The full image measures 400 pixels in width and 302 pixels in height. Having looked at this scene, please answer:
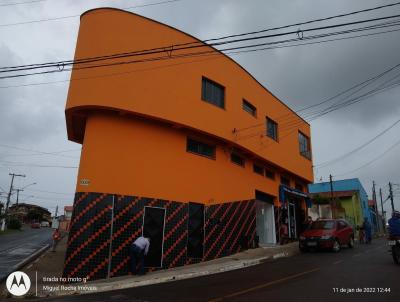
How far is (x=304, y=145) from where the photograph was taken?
28219 mm

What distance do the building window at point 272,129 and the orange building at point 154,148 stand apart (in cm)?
311

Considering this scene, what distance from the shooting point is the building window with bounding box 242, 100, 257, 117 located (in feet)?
66.5

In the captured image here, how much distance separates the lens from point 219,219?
53.8 ft

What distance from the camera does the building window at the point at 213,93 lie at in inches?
684

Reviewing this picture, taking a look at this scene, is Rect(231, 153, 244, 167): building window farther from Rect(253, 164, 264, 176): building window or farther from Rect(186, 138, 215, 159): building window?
Rect(186, 138, 215, 159): building window

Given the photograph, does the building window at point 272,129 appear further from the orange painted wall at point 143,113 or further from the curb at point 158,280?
the curb at point 158,280

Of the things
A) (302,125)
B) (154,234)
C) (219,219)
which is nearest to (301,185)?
(302,125)

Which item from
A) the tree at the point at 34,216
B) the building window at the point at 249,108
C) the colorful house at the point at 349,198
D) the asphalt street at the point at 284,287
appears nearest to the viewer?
the asphalt street at the point at 284,287

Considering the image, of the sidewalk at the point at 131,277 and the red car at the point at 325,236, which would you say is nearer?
the sidewalk at the point at 131,277

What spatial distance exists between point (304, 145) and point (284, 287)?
2078cm

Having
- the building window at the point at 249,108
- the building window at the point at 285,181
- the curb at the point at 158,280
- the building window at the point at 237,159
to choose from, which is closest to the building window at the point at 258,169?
the building window at the point at 237,159

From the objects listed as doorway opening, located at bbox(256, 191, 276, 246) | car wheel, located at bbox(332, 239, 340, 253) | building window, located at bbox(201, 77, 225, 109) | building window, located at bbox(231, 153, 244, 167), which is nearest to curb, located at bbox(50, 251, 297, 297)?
car wheel, located at bbox(332, 239, 340, 253)

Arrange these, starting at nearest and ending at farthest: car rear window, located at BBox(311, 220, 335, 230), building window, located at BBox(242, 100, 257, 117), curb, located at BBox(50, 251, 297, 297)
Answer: curb, located at BBox(50, 251, 297, 297), car rear window, located at BBox(311, 220, 335, 230), building window, located at BBox(242, 100, 257, 117)

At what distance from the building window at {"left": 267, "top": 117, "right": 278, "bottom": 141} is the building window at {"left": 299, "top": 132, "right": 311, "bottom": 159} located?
183 inches
